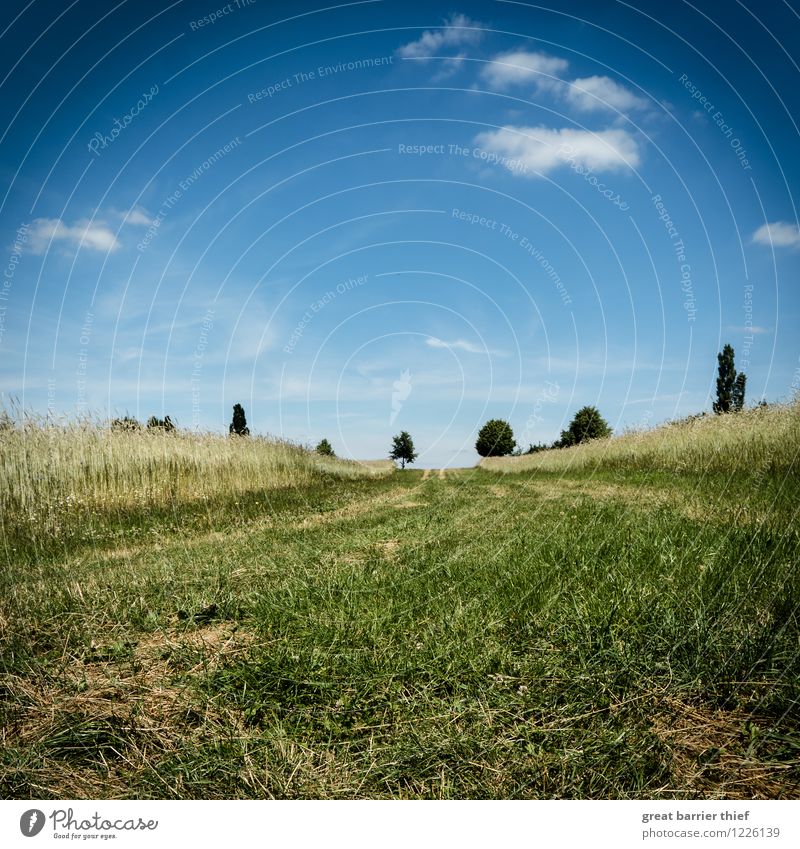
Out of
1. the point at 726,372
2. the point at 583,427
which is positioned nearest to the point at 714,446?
the point at 726,372

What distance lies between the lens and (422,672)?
2494 mm

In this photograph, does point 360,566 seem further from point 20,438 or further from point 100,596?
point 20,438

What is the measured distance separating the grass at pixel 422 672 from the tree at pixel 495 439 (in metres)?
38.3

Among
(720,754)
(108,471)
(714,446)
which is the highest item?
(714,446)

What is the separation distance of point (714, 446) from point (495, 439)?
3084cm

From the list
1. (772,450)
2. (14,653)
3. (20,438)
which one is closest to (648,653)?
(14,653)

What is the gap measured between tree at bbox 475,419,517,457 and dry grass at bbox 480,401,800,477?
19.4 meters

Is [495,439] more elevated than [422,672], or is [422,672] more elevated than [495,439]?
[495,439]

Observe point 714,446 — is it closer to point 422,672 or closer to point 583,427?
point 422,672

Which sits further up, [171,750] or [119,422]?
[119,422]

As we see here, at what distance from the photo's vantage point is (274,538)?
A: 6.67 metres

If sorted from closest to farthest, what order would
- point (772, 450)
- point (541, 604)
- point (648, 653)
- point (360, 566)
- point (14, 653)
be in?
1. point (648, 653)
2. point (14, 653)
3. point (541, 604)
4. point (360, 566)
5. point (772, 450)
